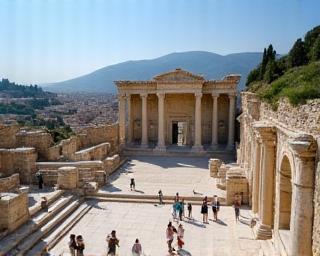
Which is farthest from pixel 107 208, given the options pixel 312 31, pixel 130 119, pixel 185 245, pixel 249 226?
pixel 312 31

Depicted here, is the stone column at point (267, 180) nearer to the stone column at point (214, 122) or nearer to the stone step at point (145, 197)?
the stone step at point (145, 197)

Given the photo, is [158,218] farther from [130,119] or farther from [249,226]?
[130,119]

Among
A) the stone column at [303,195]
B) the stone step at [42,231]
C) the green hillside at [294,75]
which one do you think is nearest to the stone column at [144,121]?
Result: the green hillside at [294,75]

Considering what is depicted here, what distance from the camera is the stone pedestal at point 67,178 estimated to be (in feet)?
61.1

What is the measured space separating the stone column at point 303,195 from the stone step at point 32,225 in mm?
8375

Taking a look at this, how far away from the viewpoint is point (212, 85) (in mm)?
30688

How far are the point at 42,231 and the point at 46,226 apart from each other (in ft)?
1.72

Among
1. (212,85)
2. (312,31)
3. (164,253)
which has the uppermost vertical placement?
(312,31)

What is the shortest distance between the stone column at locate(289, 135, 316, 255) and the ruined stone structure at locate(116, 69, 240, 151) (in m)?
21.1

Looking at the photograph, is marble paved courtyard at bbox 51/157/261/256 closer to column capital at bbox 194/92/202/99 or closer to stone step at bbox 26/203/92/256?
stone step at bbox 26/203/92/256

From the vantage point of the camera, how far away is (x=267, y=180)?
13.3m

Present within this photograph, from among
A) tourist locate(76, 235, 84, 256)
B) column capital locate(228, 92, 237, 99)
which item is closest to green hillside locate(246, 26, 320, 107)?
column capital locate(228, 92, 237, 99)

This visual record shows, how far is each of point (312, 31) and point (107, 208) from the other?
2261 centimetres

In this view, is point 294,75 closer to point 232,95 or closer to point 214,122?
point 232,95
